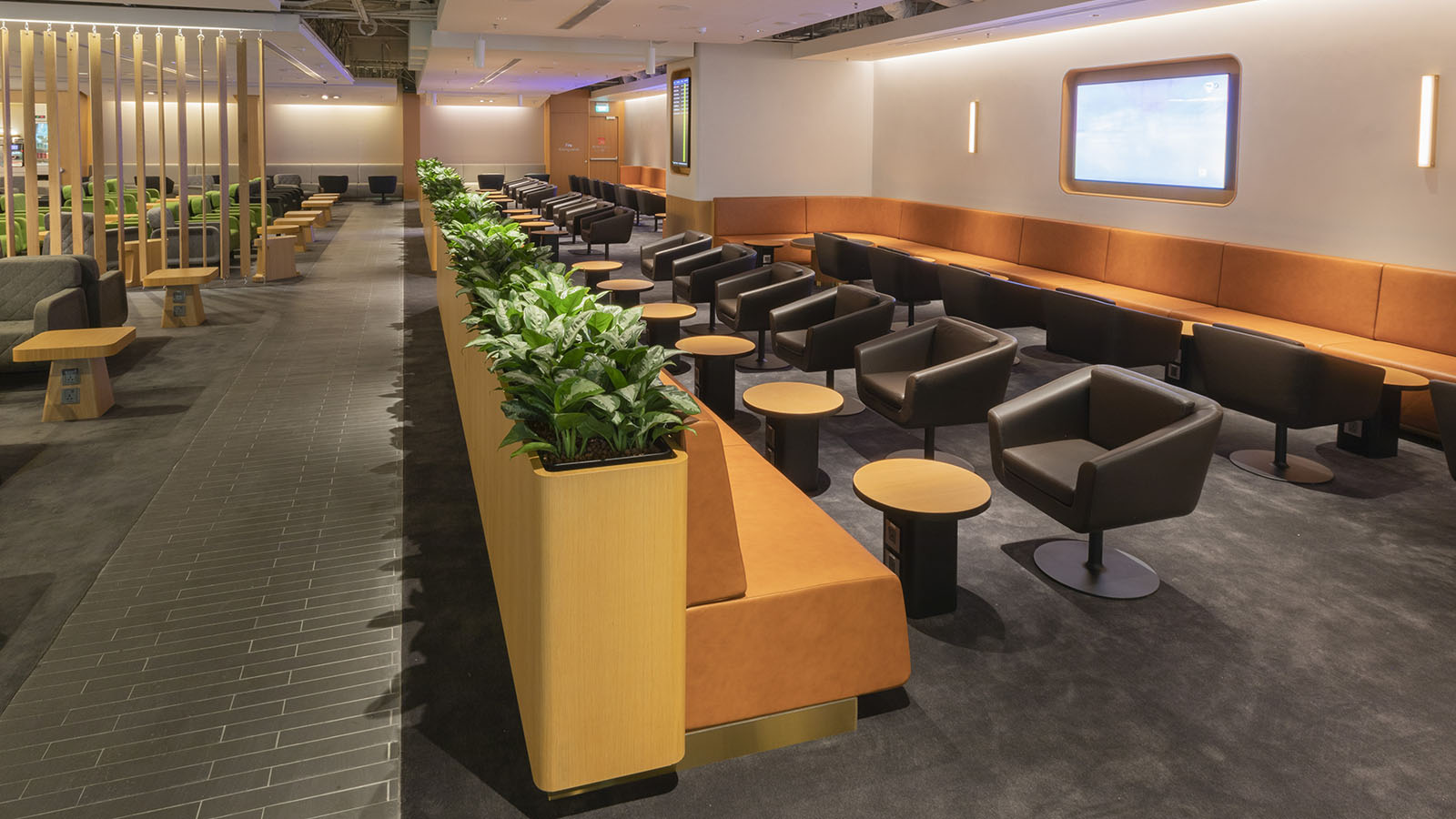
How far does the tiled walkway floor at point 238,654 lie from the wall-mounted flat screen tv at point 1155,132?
6.66 meters

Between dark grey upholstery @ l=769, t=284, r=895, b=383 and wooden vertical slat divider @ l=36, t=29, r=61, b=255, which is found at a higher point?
wooden vertical slat divider @ l=36, t=29, r=61, b=255

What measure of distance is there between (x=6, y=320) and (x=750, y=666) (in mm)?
6767

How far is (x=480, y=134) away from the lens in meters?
28.3

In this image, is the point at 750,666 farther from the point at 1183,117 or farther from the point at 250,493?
the point at 1183,117

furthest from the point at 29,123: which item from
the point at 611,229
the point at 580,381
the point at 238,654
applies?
the point at 580,381

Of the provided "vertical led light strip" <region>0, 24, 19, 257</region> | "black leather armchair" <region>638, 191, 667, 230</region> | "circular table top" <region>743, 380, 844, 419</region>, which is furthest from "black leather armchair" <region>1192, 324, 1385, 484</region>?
"black leather armchair" <region>638, 191, 667, 230</region>

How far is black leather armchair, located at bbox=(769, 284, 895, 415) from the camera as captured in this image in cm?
582

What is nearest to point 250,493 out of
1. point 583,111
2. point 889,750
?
point 889,750

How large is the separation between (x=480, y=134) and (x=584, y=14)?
19.5 m

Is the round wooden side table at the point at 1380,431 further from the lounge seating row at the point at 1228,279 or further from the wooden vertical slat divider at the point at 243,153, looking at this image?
the wooden vertical slat divider at the point at 243,153

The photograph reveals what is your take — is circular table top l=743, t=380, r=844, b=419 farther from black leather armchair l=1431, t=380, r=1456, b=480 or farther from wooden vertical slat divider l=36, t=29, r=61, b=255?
wooden vertical slat divider l=36, t=29, r=61, b=255

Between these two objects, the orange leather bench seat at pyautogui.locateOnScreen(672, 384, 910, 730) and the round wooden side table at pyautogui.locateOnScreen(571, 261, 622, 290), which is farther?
the round wooden side table at pyautogui.locateOnScreen(571, 261, 622, 290)

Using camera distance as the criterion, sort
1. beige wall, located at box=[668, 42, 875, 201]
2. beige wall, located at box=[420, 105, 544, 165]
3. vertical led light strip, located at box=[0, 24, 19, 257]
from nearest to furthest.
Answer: vertical led light strip, located at box=[0, 24, 19, 257]
beige wall, located at box=[668, 42, 875, 201]
beige wall, located at box=[420, 105, 544, 165]

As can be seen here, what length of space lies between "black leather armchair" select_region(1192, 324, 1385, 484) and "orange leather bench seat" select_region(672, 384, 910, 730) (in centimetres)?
281
